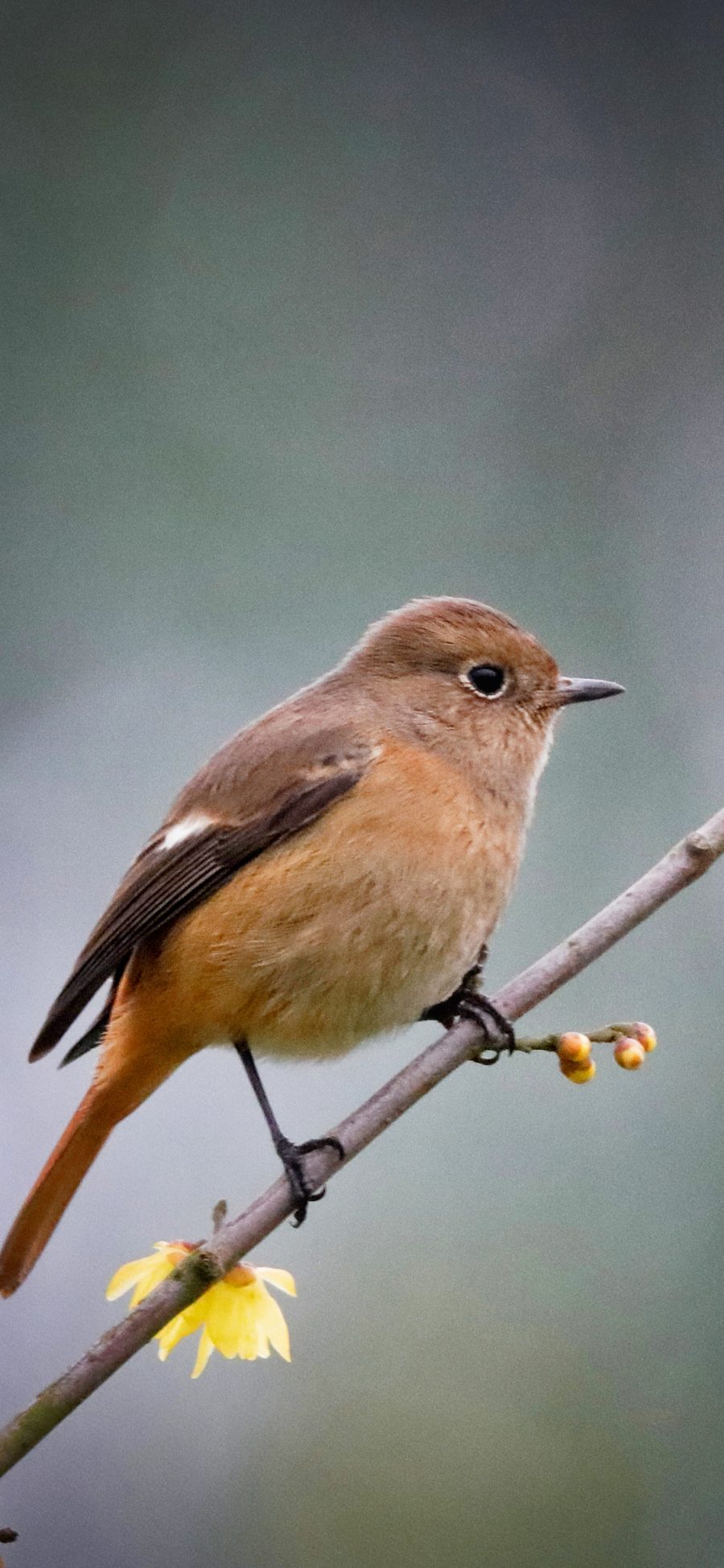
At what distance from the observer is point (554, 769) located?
4.72 meters

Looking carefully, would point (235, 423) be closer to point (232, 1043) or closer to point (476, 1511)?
point (232, 1043)

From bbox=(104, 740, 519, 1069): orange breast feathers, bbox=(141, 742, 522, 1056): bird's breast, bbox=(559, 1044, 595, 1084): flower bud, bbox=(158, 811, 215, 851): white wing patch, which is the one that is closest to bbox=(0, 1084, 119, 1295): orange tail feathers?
bbox=(104, 740, 519, 1069): orange breast feathers

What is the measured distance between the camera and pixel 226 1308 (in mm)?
2322

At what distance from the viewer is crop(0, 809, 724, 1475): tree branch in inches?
76.1

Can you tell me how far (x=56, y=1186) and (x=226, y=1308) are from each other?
0.64m

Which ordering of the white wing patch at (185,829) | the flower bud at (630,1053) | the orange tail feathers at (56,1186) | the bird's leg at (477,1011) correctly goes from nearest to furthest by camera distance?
the flower bud at (630,1053) → the bird's leg at (477,1011) → the orange tail feathers at (56,1186) → the white wing patch at (185,829)

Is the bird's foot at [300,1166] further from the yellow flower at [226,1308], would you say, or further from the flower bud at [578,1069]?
the flower bud at [578,1069]

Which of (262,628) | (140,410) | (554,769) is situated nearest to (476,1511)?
(554,769)

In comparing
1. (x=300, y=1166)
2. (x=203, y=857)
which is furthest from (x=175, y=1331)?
(x=203, y=857)

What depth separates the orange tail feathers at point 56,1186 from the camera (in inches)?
108

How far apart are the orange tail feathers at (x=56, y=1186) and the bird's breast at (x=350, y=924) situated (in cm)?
24

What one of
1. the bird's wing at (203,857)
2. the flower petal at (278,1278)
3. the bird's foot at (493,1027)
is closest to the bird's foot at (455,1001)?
the bird's foot at (493,1027)

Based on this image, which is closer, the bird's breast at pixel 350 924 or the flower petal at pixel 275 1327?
the flower petal at pixel 275 1327

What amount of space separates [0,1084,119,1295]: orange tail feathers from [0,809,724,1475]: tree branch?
0.52m
